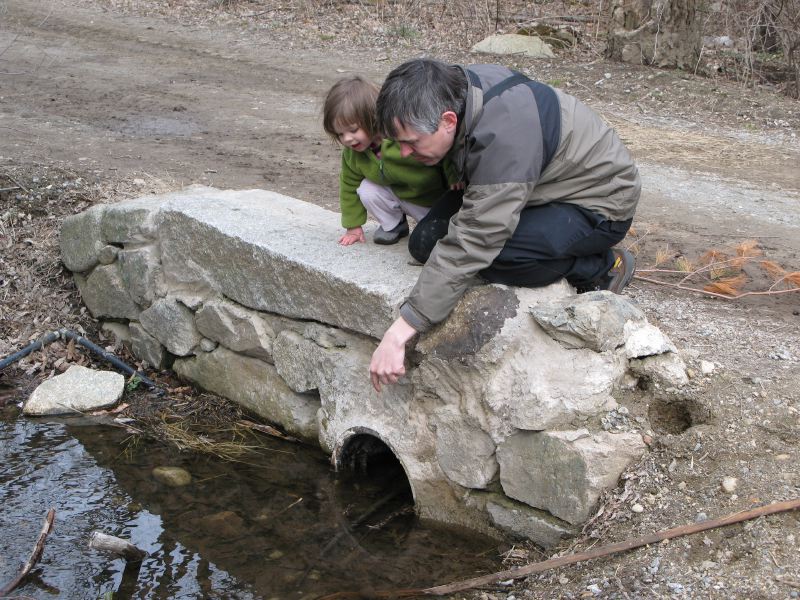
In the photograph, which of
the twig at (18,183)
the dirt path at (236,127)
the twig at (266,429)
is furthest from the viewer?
the dirt path at (236,127)

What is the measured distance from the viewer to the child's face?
3.44 m

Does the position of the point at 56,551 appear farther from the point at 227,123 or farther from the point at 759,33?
the point at 759,33

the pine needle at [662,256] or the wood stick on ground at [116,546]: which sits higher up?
the pine needle at [662,256]

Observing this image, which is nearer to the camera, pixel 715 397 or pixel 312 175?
pixel 715 397

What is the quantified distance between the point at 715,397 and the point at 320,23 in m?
9.34

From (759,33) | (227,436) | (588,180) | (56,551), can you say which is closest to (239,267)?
(227,436)

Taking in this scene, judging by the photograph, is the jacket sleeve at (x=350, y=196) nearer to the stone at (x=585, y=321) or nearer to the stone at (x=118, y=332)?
the stone at (x=585, y=321)

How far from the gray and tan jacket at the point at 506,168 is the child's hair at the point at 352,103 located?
1.69 ft

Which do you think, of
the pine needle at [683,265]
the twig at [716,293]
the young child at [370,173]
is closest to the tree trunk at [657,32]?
the pine needle at [683,265]

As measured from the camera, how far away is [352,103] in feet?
11.0

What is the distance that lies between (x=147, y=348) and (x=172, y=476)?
109 cm

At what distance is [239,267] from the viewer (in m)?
4.06

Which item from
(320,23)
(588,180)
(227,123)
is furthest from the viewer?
(320,23)

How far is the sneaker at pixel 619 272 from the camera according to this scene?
141 inches
